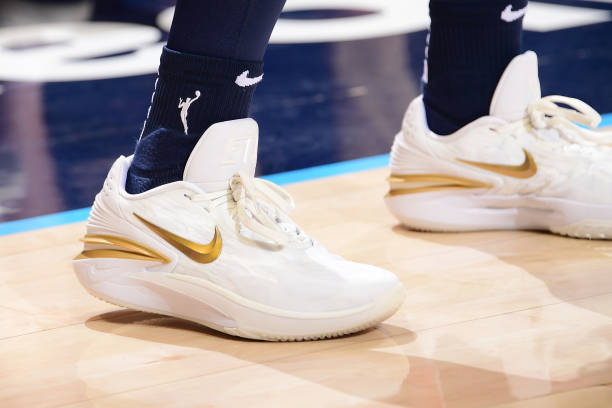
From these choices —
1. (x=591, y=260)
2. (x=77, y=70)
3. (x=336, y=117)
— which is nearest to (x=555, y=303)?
(x=591, y=260)

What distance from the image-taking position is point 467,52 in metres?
1.46

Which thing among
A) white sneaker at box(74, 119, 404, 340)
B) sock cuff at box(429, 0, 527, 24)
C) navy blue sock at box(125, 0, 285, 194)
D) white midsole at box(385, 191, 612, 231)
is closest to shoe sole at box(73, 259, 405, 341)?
white sneaker at box(74, 119, 404, 340)

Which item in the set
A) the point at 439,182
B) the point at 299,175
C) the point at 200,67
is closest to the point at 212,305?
the point at 200,67

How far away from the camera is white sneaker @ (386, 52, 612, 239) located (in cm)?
142

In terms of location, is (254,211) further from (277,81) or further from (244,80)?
(277,81)

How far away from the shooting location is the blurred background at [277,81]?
2.19 metres

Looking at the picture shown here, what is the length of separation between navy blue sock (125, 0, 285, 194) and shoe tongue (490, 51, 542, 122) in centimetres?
52

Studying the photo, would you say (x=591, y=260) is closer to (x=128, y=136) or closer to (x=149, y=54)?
(x=128, y=136)

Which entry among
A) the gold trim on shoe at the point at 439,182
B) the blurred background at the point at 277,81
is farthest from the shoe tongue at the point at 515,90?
the blurred background at the point at 277,81

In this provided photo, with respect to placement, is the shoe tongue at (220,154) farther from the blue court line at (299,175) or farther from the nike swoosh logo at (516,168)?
the blue court line at (299,175)

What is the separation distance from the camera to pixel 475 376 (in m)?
0.94

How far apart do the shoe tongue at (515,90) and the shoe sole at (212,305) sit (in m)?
0.52

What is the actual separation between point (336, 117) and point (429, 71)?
1.09 meters

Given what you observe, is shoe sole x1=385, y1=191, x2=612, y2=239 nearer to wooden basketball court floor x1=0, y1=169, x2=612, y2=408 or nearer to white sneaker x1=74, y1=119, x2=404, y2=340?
wooden basketball court floor x1=0, y1=169, x2=612, y2=408
